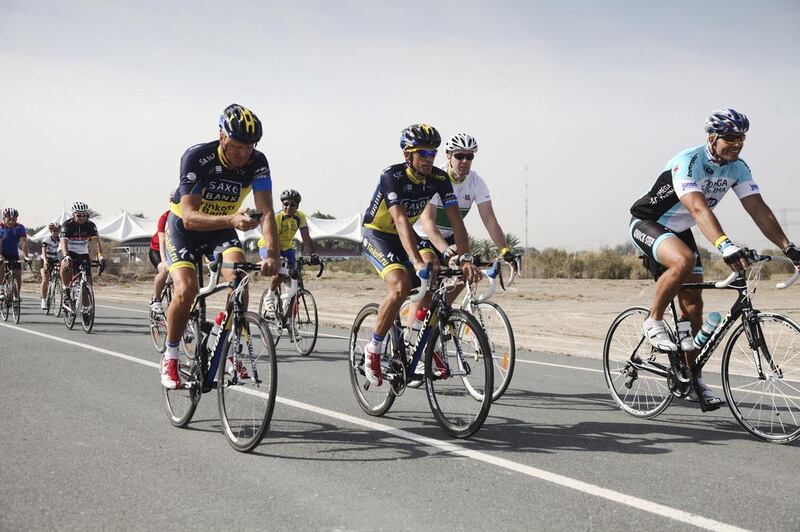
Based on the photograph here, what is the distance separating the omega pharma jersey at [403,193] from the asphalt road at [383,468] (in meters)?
1.61

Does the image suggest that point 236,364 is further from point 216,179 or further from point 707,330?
point 707,330

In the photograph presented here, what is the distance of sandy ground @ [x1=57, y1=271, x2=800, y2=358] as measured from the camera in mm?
12701

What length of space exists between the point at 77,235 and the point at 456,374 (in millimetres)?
10552

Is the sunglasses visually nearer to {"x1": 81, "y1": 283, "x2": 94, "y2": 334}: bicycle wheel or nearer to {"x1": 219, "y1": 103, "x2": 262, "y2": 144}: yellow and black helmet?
{"x1": 219, "y1": 103, "x2": 262, "y2": 144}: yellow and black helmet

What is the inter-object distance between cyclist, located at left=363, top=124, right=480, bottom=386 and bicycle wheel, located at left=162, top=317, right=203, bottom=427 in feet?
4.36

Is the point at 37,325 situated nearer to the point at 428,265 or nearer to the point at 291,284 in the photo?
the point at 291,284

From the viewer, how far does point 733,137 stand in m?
5.53

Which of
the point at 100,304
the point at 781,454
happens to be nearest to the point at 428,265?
the point at 781,454

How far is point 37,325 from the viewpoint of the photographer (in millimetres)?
14570

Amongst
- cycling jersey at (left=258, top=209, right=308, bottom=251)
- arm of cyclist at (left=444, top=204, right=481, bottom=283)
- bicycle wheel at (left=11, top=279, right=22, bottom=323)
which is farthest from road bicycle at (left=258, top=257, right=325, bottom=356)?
bicycle wheel at (left=11, top=279, right=22, bottom=323)

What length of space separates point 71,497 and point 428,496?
6.28 feet

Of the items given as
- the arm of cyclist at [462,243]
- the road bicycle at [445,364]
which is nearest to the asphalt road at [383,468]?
the road bicycle at [445,364]

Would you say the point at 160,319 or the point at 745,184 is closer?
the point at 745,184

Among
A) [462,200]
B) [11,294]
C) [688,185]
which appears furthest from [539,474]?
[11,294]
